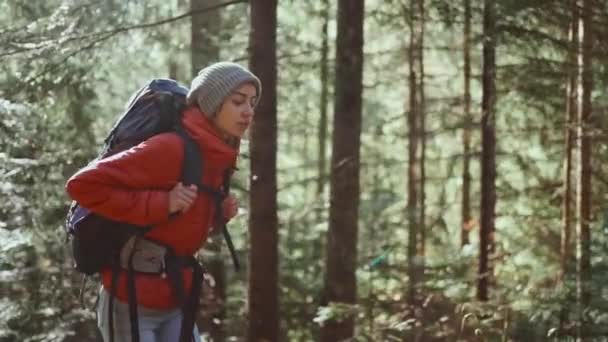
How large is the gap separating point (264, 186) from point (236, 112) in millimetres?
5131

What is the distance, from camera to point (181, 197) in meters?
3.27

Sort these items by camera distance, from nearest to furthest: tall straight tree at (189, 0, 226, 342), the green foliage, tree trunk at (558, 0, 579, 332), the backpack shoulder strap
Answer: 1. the backpack shoulder strap
2. the green foliage
3. tree trunk at (558, 0, 579, 332)
4. tall straight tree at (189, 0, 226, 342)

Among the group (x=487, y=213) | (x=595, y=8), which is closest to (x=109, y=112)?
(x=487, y=213)

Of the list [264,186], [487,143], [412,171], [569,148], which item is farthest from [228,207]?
[412,171]

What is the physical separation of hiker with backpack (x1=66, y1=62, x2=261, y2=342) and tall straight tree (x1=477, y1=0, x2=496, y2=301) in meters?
5.89

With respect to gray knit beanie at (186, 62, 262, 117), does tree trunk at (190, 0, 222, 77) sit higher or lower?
higher

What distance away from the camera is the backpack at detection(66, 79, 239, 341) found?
3363 millimetres

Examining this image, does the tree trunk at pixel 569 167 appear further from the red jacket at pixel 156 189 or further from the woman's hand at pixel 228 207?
the red jacket at pixel 156 189

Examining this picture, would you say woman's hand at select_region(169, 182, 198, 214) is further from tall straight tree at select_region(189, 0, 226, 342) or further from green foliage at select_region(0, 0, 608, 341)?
tall straight tree at select_region(189, 0, 226, 342)

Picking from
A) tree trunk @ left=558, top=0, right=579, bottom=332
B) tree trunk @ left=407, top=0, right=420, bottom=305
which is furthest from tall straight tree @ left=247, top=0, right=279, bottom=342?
tree trunk @ left=558, top=0, right=579, bottom=332

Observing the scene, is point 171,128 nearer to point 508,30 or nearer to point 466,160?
point 508,30

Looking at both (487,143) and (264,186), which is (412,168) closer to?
(487,143)

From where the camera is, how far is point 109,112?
13.5 meters

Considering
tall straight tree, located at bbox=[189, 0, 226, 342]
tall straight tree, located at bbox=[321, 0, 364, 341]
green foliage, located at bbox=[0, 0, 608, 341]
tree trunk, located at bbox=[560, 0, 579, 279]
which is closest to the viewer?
green foliage, located at bbox=[0, 0, 608, 341]
